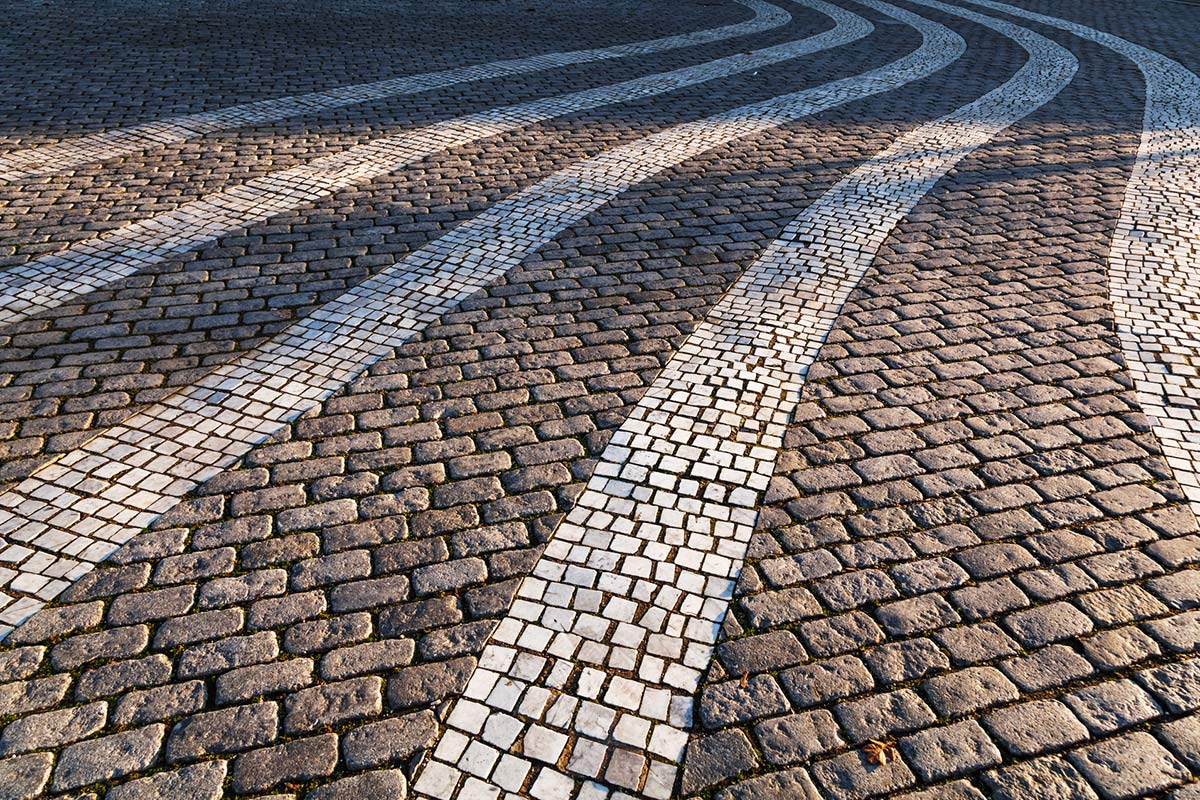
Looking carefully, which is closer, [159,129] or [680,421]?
[680,421]

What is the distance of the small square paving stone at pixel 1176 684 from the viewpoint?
3570 mm

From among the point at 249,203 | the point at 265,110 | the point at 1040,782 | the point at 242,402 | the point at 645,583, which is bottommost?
the point at 1040,782

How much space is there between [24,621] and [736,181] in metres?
6.77

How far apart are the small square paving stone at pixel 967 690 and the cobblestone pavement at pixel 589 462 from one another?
0.01 meters

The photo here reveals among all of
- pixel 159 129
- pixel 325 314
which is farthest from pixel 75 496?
pixel 159 129

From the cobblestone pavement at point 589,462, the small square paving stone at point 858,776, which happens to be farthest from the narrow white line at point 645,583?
the small square paving stone at point 858,776

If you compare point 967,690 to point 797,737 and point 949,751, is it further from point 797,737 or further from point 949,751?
point 797,737

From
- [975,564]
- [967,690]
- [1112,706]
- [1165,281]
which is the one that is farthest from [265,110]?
[1112,706]

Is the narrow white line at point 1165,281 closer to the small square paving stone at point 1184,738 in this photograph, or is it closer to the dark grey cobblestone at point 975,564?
the dark grey cobblestone at point 975,564

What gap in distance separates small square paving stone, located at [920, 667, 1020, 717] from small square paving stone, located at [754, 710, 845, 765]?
41 centimetres

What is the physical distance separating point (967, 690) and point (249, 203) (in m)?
6.59

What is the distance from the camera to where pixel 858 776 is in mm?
3283

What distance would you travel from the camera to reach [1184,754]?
3.37 metres

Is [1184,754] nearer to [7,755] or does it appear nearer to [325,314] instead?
[7,755]
